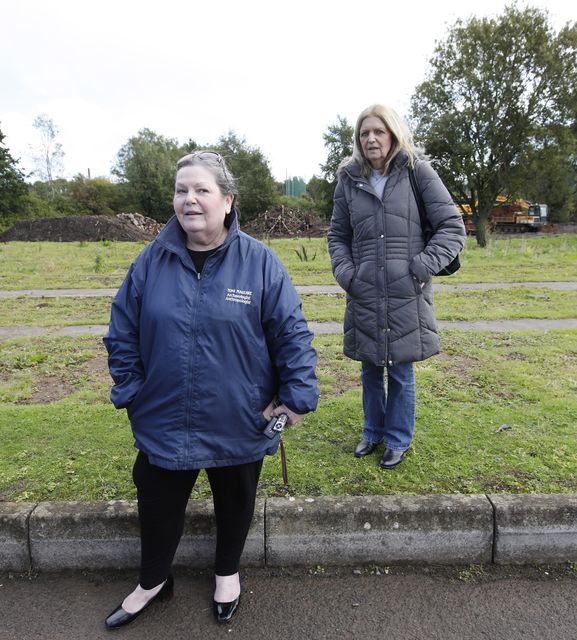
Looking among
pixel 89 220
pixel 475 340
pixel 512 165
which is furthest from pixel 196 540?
pixel 89 220

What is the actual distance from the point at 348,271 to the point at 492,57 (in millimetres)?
25831

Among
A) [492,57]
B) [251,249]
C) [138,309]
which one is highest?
[492,57]

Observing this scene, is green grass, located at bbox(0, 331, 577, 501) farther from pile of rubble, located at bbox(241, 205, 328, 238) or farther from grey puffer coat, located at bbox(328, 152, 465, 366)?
pile of rubble, located at bbox(241, 205, 328, 238)

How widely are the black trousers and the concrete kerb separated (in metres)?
0.25

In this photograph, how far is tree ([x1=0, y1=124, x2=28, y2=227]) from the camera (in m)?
45.8

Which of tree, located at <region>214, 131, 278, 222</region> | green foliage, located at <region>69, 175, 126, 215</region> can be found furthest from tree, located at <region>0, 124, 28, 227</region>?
tree, located at <region>214, 131, 278, 222</region>

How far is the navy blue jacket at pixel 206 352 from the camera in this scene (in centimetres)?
229

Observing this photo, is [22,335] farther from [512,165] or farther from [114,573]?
[512,165]

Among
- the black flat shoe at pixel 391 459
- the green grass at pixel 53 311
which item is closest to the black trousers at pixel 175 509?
the black flat shoe at pixel 391 459

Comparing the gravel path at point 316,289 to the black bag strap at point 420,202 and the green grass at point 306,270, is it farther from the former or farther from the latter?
the black bag strap at point 420,202

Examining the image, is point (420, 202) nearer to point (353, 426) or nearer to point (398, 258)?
point (398, 258)

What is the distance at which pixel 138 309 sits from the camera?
2.40 metres

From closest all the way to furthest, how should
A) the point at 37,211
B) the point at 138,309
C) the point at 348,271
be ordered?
the point at 138,309
the point at 348,271
the point at 37,211

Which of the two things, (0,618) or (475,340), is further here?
(475,340)
